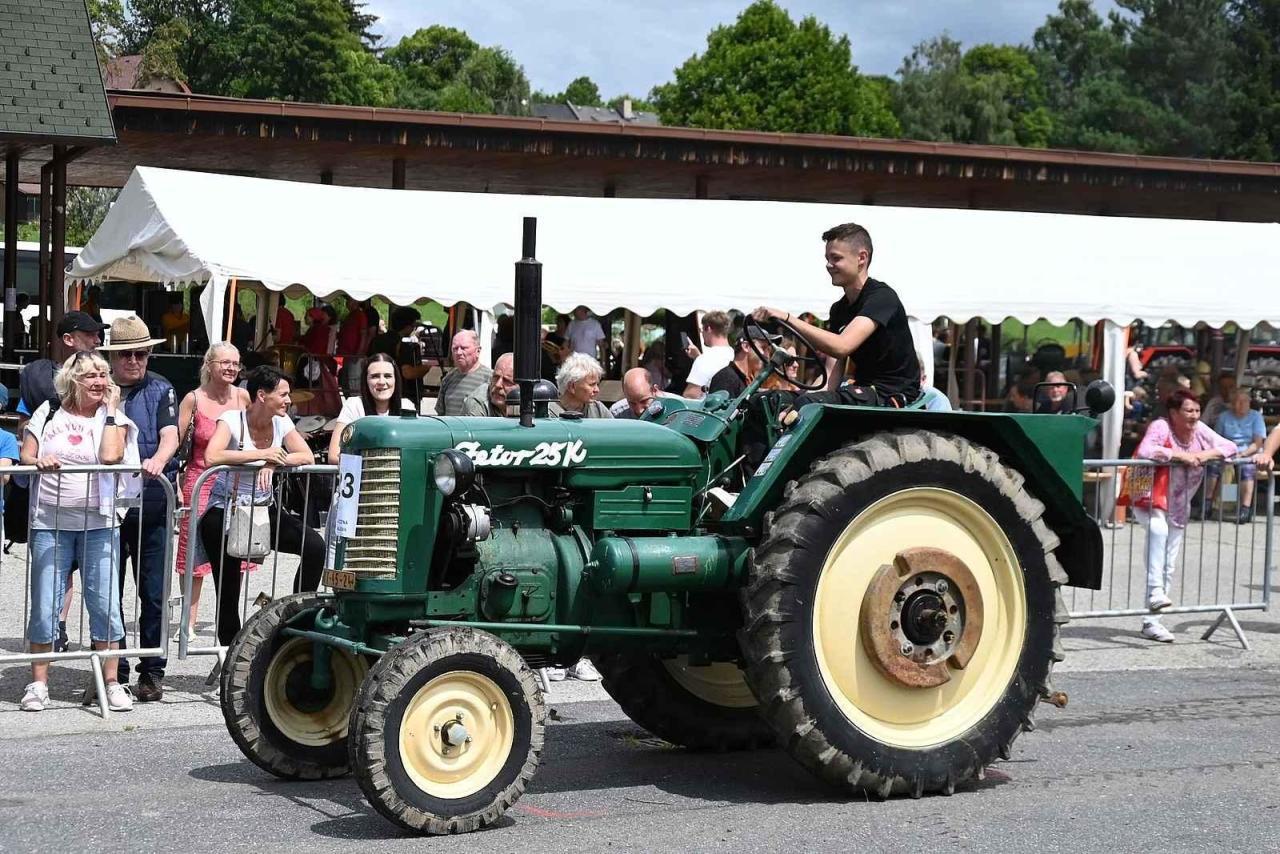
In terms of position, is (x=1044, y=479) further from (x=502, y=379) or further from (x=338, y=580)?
(x=502, y=379)

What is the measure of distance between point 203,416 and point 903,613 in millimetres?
4126

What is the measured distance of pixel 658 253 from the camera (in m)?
15.2

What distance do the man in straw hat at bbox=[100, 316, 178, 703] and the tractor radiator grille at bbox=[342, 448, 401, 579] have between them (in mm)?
2472

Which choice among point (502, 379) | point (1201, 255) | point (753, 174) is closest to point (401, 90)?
point (753, 174)

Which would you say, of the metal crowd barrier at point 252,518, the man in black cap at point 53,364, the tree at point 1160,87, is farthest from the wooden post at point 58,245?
the tree at point 1160,87

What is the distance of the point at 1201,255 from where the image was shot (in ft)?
56.6

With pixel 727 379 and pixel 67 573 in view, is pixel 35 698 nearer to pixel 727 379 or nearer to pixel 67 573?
pixel 67 573

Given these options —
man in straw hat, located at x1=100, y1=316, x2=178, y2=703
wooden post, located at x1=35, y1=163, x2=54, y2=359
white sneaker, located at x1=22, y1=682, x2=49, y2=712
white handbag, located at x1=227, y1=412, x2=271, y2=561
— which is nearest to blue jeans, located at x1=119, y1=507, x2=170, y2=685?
man in straw hat, located at x1=100, y1=316, x2=178, y2=703

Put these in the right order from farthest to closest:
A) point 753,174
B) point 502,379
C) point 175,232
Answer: point 753,174
point 175,232
point 502,379

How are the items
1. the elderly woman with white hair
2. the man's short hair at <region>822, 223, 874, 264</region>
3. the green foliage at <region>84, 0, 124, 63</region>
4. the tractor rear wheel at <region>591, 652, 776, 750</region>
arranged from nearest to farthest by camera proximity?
the man's short hair at <region>822, 223, 874, 264</region> < the tractor rear wheel at <region>591, 652, 776, 750</region> < the elderly woman with white hair < the green foliage at <region>84, 0, 124, 63</region>

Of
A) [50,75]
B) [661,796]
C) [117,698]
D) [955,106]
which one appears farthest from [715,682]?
[955,106]

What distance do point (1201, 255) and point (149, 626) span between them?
502 inches

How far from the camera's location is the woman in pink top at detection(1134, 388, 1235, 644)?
10203 millimetres

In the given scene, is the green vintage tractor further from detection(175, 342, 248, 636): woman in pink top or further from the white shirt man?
the white shirt man
